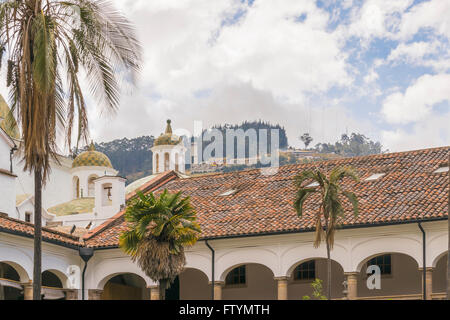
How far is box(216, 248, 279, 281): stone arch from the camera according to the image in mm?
29938

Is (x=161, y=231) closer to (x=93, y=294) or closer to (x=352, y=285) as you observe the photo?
(x=352, y=285)

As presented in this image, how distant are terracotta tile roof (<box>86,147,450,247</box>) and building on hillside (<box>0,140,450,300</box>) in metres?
0.05

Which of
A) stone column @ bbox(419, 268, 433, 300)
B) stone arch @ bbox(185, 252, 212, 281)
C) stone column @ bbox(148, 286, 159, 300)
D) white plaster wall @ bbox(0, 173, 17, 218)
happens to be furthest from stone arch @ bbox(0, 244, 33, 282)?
stone column @ bbox(419, 268, 433, 300)

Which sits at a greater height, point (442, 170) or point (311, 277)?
point (442, 170)

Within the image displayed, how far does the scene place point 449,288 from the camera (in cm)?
1672

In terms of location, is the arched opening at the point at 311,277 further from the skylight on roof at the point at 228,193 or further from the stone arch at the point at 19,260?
the stone arch at the point at 19,260

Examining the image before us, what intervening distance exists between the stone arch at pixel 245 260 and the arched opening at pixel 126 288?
5.41 m

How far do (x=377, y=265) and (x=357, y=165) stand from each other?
5030 mm

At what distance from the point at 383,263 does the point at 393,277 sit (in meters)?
0.66

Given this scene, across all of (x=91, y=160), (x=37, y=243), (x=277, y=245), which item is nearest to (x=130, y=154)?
(x=91, y=160)

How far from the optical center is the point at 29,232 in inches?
1115

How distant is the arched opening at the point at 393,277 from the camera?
97.1 ft

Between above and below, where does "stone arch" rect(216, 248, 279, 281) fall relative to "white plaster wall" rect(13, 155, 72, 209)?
below

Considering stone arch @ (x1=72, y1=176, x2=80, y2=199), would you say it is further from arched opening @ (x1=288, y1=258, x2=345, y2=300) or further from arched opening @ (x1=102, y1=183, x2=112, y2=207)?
arched opening @ (x1=288, y1=258, x2=345, y2=300)
